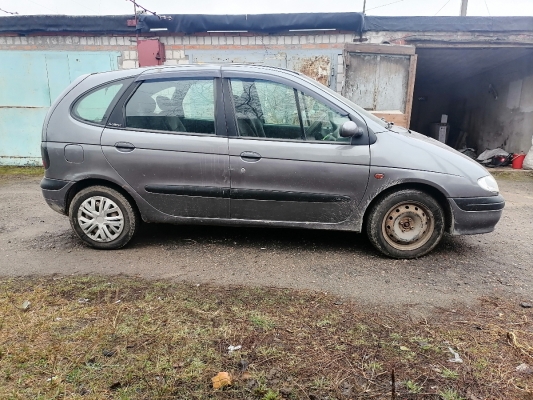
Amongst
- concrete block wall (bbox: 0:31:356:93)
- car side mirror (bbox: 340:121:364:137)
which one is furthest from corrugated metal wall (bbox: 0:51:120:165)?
car side mirror (bbox: 340:121:364:137)

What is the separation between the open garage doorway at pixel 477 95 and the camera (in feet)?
30.5

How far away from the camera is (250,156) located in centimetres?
351

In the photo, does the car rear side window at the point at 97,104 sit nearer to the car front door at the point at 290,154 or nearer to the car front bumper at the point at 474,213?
the car front door at the point at 290,154

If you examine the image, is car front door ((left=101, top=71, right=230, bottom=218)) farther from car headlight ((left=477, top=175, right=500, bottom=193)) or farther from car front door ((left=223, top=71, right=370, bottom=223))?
car headlight ((left=477, top=175, right=500, bottom=193))

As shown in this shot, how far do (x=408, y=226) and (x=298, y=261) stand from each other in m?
1.12

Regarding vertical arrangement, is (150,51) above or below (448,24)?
below

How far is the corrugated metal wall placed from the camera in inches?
331

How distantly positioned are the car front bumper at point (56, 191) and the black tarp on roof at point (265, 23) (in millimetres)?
5383

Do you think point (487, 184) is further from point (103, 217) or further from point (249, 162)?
point (103, 217)

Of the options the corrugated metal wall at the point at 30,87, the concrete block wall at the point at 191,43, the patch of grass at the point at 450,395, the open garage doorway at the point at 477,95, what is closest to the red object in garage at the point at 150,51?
the concrete block wall at the point at 191,43

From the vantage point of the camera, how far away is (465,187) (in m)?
3.44

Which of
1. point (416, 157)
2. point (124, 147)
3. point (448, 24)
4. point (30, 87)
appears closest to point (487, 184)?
point (416, 157)

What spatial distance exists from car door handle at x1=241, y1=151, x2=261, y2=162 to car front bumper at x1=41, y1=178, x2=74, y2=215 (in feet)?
5.67

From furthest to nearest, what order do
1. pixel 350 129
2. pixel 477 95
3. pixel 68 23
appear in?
pixel 477 95
pixel 68 23
pixel 350 129
